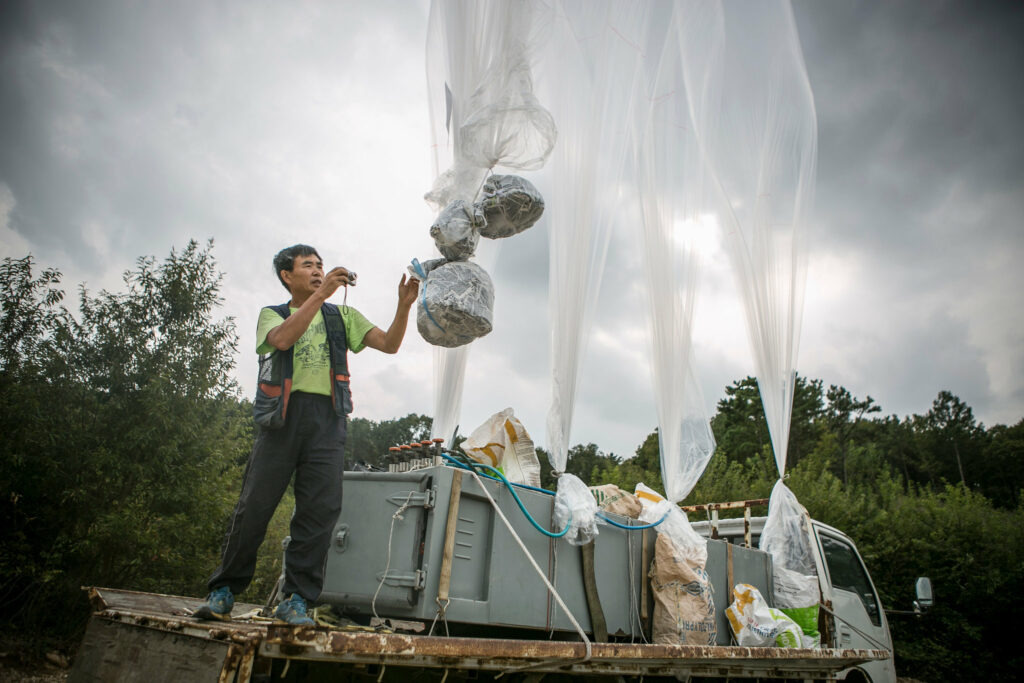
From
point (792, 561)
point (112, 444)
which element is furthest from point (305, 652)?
point (112, 444)

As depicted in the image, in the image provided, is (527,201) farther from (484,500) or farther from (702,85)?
(702,85)

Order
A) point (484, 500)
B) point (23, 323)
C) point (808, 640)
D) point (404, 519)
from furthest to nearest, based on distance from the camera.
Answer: point (23, 323) < point (808, 640) < point (484, 500) < point (404, 519)

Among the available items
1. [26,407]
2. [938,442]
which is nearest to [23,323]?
[26,407]

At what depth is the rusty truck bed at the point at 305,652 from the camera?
1.57m

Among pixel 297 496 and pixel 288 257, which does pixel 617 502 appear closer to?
pixel 297 496

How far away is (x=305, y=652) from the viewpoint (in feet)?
5.16

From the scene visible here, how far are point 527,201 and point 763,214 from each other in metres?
2.26

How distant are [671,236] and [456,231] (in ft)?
6.23

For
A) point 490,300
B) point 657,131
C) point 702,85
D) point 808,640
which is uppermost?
point 702,85

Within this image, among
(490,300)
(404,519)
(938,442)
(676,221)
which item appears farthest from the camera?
(938,442)

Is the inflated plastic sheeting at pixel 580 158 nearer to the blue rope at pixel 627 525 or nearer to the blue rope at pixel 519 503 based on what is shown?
the blue rope at pixel 627 525

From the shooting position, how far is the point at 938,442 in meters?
39.2

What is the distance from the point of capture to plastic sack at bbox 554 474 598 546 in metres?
2.67

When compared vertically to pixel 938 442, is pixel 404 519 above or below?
below
